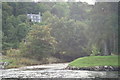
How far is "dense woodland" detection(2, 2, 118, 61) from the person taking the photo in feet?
67.0

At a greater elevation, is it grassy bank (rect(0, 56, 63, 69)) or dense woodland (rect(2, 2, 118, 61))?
dense woodland (rect(2, 2, 118, 61))

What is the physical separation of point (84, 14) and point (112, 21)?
15.3m

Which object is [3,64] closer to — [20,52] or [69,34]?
[20,52]

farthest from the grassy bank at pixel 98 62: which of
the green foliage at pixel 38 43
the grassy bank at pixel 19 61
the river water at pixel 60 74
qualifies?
the green foliage at pixel 38 43

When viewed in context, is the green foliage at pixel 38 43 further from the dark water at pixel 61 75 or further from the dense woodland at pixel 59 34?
the dark water at pixel 61 75

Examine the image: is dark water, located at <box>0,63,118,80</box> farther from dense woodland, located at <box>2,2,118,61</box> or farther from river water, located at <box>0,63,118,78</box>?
dense woodland, located at <box>2,2,118,61</box>

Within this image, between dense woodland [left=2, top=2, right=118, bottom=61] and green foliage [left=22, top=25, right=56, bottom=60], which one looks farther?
green foliage [left=22, top=25, right=56, bottom=60]

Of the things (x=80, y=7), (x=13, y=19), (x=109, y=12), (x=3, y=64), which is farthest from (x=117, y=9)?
(x=80, y=7)

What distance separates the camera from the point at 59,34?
26953mm

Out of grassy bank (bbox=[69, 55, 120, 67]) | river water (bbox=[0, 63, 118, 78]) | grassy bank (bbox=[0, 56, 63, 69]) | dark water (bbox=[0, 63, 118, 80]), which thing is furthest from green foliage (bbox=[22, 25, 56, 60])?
dark water (bbox=[0, 63, 118, 80])

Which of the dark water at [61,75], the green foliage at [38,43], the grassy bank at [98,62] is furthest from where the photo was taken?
the green foliage at [38,43]

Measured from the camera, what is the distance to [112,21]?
19.1 meters

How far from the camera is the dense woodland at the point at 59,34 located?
20.4m

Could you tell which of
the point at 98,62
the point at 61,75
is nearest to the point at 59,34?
the point at 98,62
